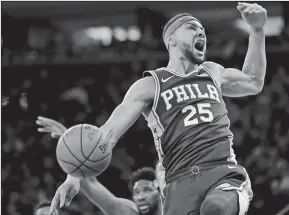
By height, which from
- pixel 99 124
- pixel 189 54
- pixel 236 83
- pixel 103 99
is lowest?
pixel 99 124

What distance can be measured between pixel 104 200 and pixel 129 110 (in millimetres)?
1926

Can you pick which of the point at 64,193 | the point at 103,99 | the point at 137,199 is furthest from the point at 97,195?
the point at 103,99

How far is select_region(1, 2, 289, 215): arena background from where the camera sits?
10.2 metres

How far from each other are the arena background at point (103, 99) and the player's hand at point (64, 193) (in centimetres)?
554

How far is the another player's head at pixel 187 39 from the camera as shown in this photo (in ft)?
15.4

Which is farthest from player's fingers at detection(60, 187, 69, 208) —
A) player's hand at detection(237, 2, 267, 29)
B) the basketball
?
player's hand at detection(237, 2, 267, 29)

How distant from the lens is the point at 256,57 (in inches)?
191

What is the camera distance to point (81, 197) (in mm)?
10281

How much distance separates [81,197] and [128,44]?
8.37 feet

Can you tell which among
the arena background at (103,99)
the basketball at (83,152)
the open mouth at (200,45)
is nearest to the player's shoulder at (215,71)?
the open mouth at (200,45)

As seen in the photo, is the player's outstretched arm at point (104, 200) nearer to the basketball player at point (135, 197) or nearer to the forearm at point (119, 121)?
the basketball player at point (135, 197)

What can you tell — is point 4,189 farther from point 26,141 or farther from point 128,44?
point 128,44

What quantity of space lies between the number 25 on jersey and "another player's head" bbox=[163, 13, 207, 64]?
1.17ft

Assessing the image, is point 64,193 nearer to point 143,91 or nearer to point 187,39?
point 143,91
